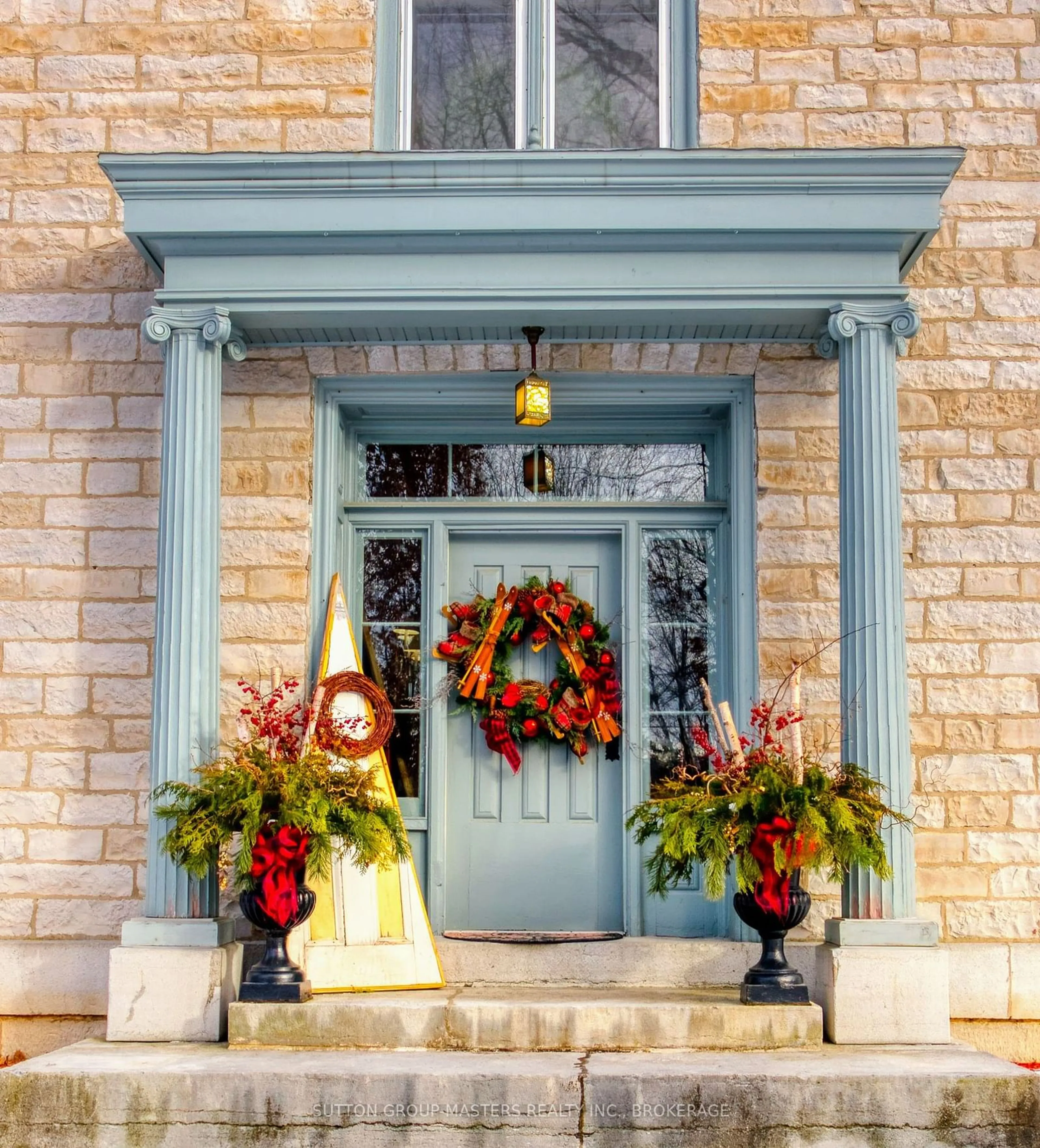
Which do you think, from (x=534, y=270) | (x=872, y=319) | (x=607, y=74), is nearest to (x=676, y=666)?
(x=872, y=319)

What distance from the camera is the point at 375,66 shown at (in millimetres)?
7449

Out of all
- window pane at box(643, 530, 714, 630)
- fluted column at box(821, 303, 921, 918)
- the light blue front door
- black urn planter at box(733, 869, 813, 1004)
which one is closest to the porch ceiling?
fluted column at box(821, 303, 921, 918)

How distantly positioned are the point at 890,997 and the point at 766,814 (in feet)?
3.02

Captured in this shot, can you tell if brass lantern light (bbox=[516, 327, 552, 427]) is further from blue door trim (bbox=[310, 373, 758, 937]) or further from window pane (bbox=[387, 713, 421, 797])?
window pane (bbox=[387, 713, 421, 797])

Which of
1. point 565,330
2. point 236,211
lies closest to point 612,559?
point 565,330

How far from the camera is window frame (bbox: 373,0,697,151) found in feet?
24.4

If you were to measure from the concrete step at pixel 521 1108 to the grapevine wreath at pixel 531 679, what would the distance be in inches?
84.0

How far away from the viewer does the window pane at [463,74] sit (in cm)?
754

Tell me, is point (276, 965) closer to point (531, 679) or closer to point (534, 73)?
point (531, 679)

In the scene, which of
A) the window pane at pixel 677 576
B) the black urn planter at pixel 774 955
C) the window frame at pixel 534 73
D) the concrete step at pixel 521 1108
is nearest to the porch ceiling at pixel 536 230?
the window frame at pixel 534 73

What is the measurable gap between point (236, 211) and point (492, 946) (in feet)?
11.7

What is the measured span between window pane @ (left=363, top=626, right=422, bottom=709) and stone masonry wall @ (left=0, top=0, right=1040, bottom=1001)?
525 mm

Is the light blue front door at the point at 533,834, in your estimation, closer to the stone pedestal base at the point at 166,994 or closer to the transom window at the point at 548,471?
the transom window at the point at 548,471

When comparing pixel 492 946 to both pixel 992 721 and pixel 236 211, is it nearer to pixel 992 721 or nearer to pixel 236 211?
pixel 992 721
